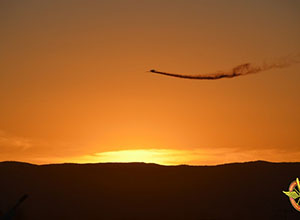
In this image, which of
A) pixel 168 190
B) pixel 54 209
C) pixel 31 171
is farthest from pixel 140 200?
pixel 31 171

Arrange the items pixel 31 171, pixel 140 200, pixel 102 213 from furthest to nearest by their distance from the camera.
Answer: pixel 31 171, pixel 140 200, pixel 102 213

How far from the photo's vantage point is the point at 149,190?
385 feet

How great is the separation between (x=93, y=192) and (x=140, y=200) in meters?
9.69

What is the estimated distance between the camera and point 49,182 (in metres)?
117

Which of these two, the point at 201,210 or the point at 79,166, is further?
the point at 79,166

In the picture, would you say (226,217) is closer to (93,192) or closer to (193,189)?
(193,189)

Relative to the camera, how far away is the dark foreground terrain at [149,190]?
337ft

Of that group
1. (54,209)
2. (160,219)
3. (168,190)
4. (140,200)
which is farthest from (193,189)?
(54,209)

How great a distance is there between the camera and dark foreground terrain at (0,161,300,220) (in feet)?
337

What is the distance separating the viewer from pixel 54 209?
104 metres

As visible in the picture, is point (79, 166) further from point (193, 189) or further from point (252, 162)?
point (252, 162)

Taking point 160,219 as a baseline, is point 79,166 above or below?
above

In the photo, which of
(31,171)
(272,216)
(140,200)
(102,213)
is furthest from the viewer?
(31,171)

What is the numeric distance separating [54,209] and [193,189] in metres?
27.3
